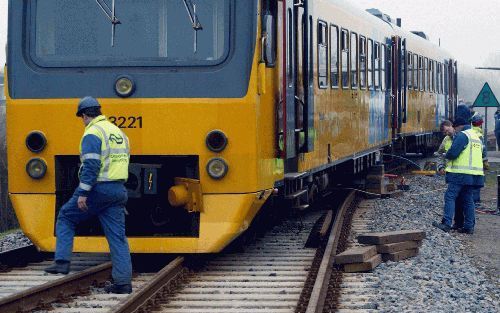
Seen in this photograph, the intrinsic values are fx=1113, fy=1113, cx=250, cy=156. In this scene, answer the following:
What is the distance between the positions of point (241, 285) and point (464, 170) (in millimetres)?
5409

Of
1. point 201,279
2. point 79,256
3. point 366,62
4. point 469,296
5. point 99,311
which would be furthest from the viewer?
point 366,62

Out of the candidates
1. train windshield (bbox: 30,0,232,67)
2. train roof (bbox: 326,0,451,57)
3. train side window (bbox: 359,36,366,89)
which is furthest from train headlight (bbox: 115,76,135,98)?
train side window (bbox: 359,36,366,89)

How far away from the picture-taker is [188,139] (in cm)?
956

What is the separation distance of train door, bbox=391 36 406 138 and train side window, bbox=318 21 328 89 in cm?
718

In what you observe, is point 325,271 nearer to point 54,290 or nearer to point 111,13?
point 54,290

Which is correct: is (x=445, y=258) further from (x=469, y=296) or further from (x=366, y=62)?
(x=366, y=62)

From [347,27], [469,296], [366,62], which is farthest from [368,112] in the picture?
[469,296]

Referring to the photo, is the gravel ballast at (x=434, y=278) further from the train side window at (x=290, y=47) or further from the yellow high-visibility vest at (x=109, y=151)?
the yellow high-visibility vest at (x=109, y=151)

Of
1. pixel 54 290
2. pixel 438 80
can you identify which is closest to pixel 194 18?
pixel 54 290

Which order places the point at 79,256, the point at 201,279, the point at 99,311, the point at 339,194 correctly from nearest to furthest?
the point at 99,311, the point at 201,279, the point at 79,256, the point at 339,194

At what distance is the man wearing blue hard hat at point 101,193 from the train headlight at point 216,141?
3.03ft

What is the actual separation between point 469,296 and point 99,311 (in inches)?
116

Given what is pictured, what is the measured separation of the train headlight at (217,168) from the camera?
9.53 metres

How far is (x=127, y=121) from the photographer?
9.67m
